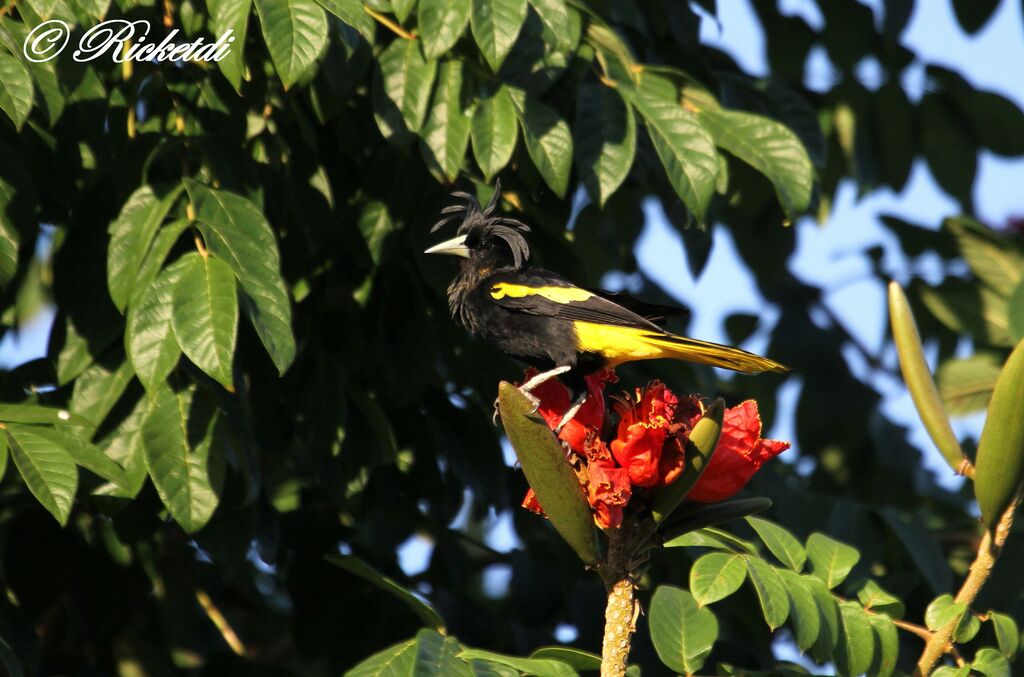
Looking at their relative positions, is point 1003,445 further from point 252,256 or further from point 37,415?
point 37,415

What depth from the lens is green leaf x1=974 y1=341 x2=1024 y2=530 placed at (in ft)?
6.77

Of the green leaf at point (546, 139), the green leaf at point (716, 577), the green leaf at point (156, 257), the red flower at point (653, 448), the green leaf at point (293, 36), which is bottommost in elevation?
the green leaf at point (716, 577)

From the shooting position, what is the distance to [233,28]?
2674 millimetres

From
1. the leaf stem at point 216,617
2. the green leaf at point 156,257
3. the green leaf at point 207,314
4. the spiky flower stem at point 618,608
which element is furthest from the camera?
the leaf stem at point 216,617

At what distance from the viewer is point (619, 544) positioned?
7.17 ft

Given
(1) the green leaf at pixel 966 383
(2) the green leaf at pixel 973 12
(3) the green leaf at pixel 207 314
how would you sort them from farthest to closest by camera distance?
(2) the green leaf at pixel 973 12, (1) the green leaf at pixel 966 383, (3) the green leaf at pixel 207 314

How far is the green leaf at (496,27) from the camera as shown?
2.79 meters

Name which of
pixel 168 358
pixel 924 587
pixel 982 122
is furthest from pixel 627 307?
pixel 982 122

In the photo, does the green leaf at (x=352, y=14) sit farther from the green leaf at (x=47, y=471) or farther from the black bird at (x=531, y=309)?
the green leaf at (x=47, y=471)

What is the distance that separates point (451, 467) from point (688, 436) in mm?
1645

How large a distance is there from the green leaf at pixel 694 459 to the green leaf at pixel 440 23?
1.17 m

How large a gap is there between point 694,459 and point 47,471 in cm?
134

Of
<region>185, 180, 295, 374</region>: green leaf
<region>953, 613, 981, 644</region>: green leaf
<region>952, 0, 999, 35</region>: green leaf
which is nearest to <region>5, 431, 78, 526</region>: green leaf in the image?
<region>185, 180, 295, 374</region>: green leaf

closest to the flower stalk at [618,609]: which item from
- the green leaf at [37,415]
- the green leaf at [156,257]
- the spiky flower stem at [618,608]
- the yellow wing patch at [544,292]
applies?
the spiky flower stem at [618,608]
